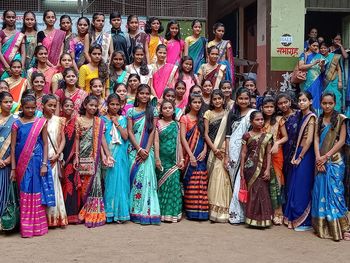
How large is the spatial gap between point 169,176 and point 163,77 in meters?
1.60

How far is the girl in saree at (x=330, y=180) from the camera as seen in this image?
4.75 m

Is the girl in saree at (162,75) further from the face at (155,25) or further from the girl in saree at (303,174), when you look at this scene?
the girl in saree at (303,174)

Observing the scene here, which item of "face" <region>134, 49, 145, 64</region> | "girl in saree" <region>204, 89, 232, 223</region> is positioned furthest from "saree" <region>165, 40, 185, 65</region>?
"girl in saree" <region>204, 89, 232, 223</region>

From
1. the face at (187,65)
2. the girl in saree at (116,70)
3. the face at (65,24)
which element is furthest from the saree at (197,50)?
the face at (65,24)

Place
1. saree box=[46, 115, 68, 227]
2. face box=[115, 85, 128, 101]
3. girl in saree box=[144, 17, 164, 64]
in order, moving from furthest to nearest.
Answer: girl in saree box=[144, 17, 164, 64] → face box=[115, 85, 128, 101] → saree box=[46, 115, 68, 227]

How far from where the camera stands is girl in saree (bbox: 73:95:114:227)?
16.8ft

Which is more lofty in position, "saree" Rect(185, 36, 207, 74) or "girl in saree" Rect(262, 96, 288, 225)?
"saree" Rect(185, 36, 207, 74)

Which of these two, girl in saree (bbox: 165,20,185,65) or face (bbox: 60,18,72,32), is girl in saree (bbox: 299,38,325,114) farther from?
face (bbox: 60,18,72,32)

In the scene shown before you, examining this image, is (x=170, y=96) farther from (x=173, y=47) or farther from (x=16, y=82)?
(x=16, y=82)

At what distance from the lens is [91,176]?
5141 mm

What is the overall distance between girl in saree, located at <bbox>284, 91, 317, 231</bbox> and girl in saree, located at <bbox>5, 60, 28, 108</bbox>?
10.7 feet

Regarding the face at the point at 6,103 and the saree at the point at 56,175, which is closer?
the face at the point at 6,103

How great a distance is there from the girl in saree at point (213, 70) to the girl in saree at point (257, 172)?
158cm

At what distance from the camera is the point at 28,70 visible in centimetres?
616
